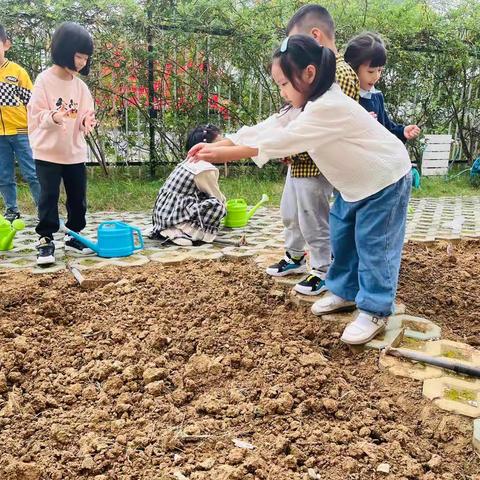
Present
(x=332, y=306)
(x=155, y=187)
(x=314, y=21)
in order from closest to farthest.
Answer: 1. (x=332, y=306)
2. (x=314, y=21)
3. (x=155, y=187)

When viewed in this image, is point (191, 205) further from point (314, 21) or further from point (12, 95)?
point (12, 95)

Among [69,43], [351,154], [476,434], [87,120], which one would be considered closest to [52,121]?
[87,120]

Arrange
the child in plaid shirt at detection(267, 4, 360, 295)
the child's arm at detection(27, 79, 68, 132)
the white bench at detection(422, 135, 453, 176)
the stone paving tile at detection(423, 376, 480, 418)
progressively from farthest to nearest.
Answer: the white bench at detection(422, 135, 453, 176) → the child's arm at detection(27, 79, 68, 132) → the child in plaid shirt at detection(267, 4, 360, 295) → the stone paving tile at detection(423, 376, 480, 418)

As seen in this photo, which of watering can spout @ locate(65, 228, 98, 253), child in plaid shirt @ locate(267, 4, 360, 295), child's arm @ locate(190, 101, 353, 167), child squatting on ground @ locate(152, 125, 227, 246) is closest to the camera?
child's arm @ locate(190, 101, 353, 167)

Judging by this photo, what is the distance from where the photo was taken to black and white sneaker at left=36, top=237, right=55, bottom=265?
330 centimetres

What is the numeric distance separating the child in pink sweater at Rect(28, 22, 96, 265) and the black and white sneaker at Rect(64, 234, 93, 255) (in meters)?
0.05

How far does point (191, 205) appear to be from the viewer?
3.94 m

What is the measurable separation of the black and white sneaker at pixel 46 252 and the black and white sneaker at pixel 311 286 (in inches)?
64.1

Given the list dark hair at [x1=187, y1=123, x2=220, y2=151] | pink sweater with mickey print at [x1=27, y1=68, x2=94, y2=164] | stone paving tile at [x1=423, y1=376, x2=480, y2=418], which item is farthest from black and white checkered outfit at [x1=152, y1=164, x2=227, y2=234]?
stone paving tile at [x1=423, y1=376, x2=480, y2=418]

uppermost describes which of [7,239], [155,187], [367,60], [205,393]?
[367,60]

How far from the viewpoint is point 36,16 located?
580 cm

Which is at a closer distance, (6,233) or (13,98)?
(6,233)

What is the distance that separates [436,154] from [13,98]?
5.88 metres

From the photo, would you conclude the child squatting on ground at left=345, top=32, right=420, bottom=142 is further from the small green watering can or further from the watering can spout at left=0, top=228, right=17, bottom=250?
the watering can spout at left=0, top=228, right=17, bottom=250
